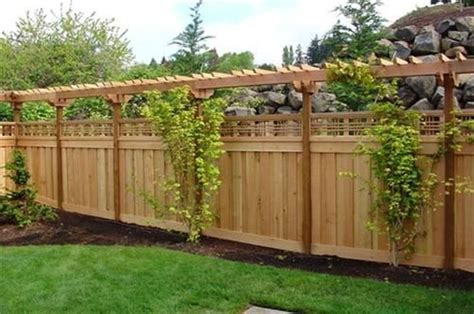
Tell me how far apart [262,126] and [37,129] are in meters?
4.77

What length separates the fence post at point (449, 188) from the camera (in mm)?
4652

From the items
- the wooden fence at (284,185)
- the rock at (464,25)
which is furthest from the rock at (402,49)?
the wooden fence at (284,185)

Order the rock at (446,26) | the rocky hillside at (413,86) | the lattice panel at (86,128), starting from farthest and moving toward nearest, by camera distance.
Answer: the rock at (446,26), the rocky hillside at (413,86), the lattice panel at (86,128)

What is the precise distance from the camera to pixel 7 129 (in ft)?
31.2

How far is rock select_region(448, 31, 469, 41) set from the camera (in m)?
10.3

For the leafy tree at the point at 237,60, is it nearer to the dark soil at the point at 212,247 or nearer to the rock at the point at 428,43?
the rock at the point at 428,43

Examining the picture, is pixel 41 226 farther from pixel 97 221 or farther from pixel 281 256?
pixel 281 256

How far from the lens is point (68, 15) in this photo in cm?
1769

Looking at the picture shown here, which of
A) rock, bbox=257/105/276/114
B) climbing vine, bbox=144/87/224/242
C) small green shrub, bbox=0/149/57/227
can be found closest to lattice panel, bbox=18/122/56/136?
small green shrub, bbox=0/149/57/227

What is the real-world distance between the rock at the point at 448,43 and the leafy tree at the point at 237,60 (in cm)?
746

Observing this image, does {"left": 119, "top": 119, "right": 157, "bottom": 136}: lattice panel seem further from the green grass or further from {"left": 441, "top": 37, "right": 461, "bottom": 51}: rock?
{"left": 441, "top": 37, "right": 461, "bottom": 51}: rock

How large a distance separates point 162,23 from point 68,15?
3.37m

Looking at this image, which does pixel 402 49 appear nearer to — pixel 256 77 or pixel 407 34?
pixel 407 34

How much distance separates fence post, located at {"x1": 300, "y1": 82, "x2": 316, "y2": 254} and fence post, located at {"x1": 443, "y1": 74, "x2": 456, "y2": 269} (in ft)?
4.21
